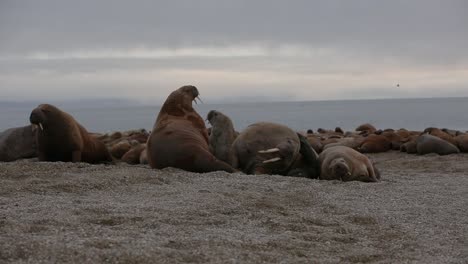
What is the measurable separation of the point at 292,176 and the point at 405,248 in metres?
4.05

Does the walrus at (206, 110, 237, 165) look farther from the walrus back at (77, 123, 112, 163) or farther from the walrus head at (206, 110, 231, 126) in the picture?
the walrus back at (77, 123, 112, 163)

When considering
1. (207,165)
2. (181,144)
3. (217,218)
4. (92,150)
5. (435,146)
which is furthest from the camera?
(435,146)

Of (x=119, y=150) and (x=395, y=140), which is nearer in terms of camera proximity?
(x=119, y=150)

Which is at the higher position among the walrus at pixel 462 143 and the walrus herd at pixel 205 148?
the walrus herd at pixel 205 148

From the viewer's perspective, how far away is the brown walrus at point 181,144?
8773 millimetres

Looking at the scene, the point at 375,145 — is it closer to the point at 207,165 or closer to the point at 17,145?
the point at 207,165

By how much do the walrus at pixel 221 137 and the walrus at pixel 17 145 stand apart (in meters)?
3.27

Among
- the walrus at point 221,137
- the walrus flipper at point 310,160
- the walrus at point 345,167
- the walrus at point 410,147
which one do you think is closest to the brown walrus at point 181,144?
the walrus at point 221,137

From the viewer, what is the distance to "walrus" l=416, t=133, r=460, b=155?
1405 cm

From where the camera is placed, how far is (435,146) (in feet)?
46.2

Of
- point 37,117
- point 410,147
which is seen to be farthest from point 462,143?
point 37,117

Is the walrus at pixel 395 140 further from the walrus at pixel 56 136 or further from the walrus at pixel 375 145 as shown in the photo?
the walrus at pixel 56 136

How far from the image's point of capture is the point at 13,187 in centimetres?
642

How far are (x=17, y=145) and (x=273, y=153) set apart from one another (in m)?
4.78
